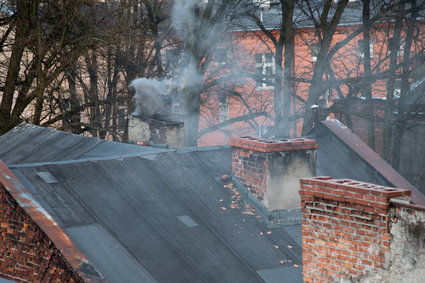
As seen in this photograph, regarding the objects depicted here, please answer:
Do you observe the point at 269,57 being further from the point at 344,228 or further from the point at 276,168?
the point at 344,228

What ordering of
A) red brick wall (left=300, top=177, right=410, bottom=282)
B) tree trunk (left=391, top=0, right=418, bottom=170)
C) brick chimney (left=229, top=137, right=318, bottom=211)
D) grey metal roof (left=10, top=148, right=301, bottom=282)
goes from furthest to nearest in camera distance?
tree trunk (left=391, top=0, right=418, bottom=170), brick chimney (left=229, top=137, right=318, bottom=211), grey metal roof (left=10, top=148, right=301, bottom=282), red brick wall (left=300, top=177, right=410, bottom=282)

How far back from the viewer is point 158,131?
17.1 metres

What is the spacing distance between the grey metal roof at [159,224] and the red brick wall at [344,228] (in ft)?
5.01

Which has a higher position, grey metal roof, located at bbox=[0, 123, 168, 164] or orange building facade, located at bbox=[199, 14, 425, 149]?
orange building facade, located at bbox=[199, 14, 425, 149]

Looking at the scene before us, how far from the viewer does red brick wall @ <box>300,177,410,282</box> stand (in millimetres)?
6676

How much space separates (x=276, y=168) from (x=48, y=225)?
12.3 ft

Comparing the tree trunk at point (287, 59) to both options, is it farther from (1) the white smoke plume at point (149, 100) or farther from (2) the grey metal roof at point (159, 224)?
(2) the grey metal roof at point (159, 224)

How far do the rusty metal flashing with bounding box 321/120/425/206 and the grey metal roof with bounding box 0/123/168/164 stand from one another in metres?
3.79

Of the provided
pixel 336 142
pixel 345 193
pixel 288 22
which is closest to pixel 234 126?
pixel 288 22

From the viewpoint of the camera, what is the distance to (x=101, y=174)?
10523 mm

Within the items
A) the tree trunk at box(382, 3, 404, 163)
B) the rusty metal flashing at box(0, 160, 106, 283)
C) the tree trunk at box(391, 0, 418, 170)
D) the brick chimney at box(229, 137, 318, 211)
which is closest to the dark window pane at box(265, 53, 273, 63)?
the tree trunk at box(382, 3, 404, 163)

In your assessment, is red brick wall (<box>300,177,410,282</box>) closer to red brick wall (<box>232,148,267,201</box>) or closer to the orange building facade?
red brick wall (<box>232,148,267,201</box>)

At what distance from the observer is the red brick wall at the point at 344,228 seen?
6676mm

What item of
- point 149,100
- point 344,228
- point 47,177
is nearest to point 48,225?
point 47,177
